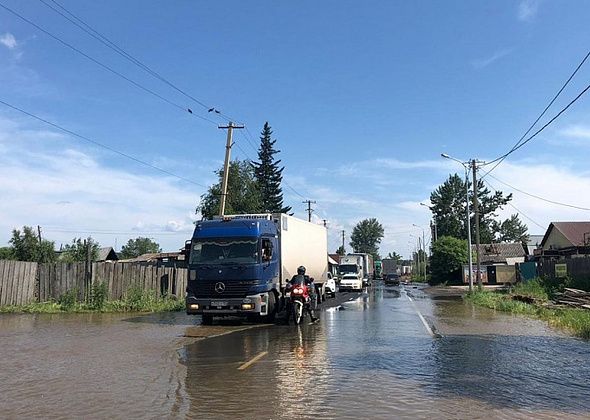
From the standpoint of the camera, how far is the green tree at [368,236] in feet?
607

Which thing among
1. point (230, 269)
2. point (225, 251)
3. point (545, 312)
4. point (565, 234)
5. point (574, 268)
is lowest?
point (545, 312)

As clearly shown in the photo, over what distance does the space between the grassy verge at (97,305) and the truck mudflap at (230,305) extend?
633cm

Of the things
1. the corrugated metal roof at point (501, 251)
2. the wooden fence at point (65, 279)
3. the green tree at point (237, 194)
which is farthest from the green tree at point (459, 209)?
the wooden fence at point (65, 279)

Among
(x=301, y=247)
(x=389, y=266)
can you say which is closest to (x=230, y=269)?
(x=301, y=247)

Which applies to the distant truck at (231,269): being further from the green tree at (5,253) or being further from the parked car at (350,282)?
the green tree at (5,253)

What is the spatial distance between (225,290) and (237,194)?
43.0m

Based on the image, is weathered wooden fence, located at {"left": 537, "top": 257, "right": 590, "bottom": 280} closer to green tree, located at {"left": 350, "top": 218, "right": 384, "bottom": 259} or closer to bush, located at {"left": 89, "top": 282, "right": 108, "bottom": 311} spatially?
bush, located at {"left": 89, "top": 282, "right": 108, "bottom": 311}

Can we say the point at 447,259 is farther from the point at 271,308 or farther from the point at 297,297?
the point at 271,308

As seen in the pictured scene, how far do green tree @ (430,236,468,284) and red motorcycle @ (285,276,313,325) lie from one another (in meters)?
54.5

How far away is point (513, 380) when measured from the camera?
29.3 feet

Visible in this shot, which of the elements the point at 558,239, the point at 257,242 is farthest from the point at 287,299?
the point at 558,239

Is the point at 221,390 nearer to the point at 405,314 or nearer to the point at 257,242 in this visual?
the point at 257,242

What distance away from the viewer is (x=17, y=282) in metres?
22.3

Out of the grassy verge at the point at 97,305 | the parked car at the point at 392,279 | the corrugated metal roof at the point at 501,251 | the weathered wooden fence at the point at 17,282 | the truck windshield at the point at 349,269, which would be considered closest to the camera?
the weathered wooden fence at the point at 17,282
